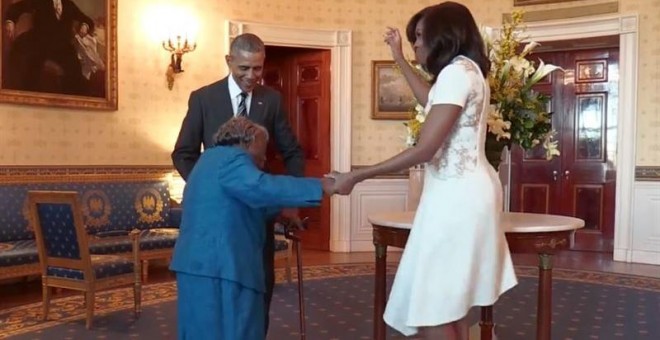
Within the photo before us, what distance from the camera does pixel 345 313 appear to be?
4.89 metres

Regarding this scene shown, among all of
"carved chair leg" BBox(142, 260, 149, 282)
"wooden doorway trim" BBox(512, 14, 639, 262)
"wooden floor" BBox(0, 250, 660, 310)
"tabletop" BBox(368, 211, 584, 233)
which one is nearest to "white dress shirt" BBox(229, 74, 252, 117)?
"tabletop" BBox(368, 211, 584, 233)

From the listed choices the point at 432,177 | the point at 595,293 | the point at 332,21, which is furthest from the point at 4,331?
the point at 332,21

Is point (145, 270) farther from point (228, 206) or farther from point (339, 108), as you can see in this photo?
point (228, 206)

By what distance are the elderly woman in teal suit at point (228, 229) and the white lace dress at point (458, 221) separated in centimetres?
Answer: 40

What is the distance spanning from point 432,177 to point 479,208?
0.62ft

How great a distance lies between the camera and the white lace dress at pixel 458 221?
2.19 m

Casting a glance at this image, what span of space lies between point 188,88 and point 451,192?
5549 mm

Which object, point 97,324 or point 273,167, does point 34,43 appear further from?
point 273,167

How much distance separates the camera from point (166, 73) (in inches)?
282

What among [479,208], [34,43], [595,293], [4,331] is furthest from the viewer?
[34,43]

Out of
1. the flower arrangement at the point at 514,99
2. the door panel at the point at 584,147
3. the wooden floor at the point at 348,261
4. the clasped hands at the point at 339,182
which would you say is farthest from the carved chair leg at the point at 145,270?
the door panel at the point at 584,147

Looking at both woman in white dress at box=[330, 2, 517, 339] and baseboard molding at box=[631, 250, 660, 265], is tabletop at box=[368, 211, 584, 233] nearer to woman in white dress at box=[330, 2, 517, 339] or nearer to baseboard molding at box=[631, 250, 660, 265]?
woman in white dress at box=[330, 2, 517, 339]

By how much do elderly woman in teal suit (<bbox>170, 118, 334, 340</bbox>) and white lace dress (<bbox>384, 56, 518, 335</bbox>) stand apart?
397 millimetres

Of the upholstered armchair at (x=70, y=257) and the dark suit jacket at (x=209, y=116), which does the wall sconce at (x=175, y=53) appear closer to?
the upholstered armchair at (x=70, y=257)
